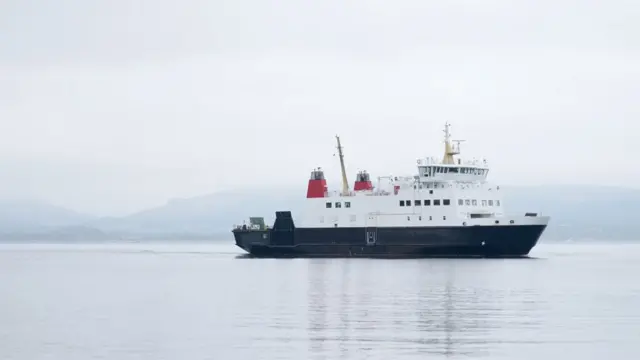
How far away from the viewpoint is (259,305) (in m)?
35.1

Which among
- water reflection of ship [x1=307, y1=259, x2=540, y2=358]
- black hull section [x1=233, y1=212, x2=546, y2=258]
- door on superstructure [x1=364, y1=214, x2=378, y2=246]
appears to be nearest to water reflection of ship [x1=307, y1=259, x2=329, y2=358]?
water reflection of ship [x1=307, y1=259, x2=540, y2=358]

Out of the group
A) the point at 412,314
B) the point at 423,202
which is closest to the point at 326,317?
the point at 412,314

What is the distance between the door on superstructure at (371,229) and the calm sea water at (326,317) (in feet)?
42.0

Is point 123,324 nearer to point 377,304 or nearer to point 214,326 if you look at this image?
point 214,326

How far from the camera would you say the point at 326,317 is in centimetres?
3055

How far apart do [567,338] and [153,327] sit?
10634 millimetres

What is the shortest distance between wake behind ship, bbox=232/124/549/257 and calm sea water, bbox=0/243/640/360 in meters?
9.88

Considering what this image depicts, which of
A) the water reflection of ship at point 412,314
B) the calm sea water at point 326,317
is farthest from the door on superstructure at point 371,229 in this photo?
the water reflection of ship at point 412,314

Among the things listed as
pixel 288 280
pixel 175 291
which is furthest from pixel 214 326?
pixel 288 280

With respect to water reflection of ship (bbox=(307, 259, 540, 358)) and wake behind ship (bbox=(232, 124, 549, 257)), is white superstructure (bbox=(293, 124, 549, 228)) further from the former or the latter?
water reflection of ship (bbox=(307, 259, 540, 358))

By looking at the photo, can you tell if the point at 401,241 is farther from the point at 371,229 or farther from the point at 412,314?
the point at 412,314

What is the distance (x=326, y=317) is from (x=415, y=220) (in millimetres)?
33619

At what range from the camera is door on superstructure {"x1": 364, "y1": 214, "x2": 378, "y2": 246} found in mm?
65250

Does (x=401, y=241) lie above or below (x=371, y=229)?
below
